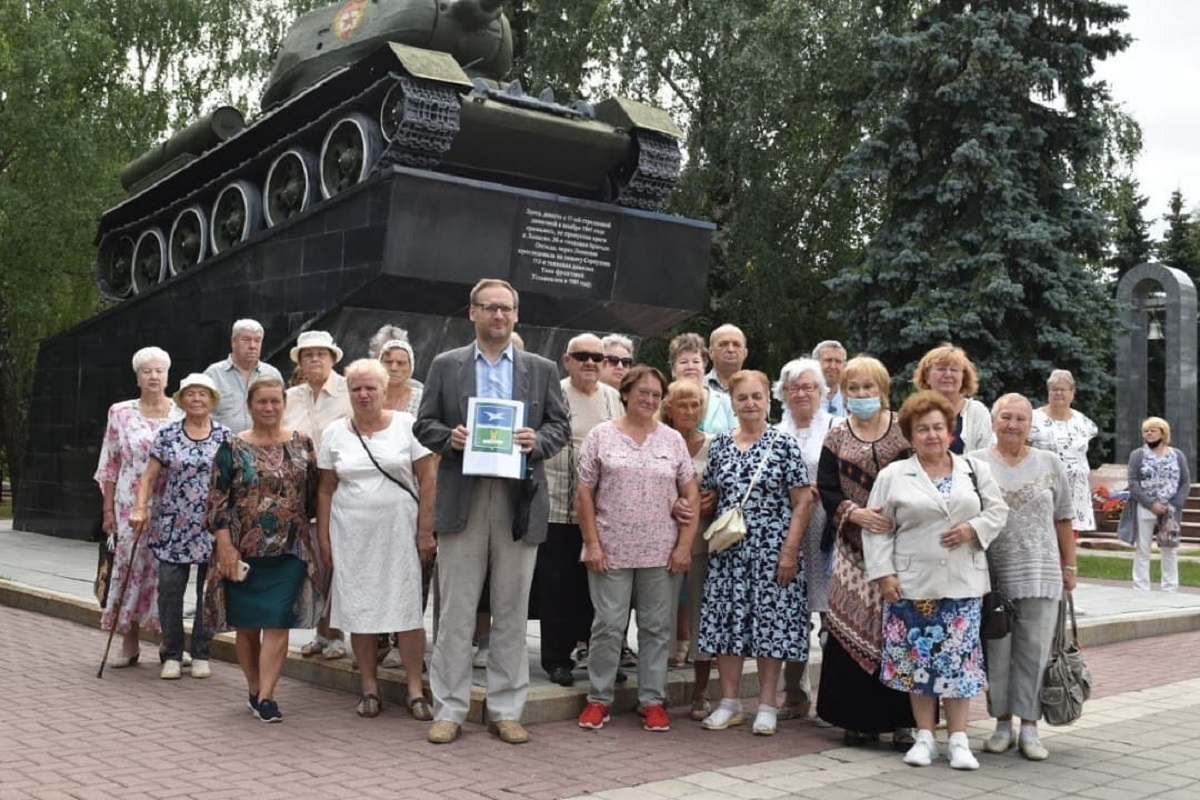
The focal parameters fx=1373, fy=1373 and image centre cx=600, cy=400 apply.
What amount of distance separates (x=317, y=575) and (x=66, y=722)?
128cm

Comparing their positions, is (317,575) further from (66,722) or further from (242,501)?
(66,722)

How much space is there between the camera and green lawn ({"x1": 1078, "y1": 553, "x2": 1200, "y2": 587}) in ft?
48.7

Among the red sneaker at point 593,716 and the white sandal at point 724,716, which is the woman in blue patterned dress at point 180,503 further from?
the white sandal at point 724,716

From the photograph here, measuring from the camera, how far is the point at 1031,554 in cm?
610

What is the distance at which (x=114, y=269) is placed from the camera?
16.7 m

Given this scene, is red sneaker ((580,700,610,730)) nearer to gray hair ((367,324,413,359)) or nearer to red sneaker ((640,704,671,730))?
red sneaker ((640,704,671,730))

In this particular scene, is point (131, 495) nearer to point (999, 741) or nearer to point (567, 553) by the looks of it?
point (567, 553)

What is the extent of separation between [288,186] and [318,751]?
8825mm

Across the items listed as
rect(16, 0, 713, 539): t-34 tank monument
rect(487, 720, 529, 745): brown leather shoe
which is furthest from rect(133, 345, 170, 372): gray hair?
rect(16, 0, 713, 539): t-34 tank monument

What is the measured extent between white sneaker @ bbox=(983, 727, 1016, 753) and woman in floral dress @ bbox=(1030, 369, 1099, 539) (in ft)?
14.9

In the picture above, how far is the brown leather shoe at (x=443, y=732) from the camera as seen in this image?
5.90m

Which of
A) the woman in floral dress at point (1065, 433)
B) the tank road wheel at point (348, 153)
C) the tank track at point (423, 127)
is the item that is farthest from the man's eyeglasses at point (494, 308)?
the tank road wheel at point (348, 153)

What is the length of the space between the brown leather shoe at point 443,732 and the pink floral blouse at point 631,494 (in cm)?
102

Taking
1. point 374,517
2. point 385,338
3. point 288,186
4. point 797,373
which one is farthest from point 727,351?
point 288,186
